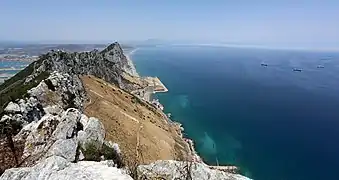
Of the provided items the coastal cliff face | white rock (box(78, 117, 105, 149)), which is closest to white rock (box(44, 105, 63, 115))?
the coastal cliff face

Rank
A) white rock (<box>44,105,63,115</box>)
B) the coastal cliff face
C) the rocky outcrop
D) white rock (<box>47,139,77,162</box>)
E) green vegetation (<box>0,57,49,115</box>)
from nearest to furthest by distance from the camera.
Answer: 1. the rocky outcrop
2. the coastal cliff face
3. white rock (<box>47,139,77,162</box>)
4. white rock (<box>44,105,63,115</box>)
5. green vegetation (<box>0,57,49,115</box>)

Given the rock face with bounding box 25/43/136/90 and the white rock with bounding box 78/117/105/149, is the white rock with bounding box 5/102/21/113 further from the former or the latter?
the rock face with bounding box 25/43/136/90

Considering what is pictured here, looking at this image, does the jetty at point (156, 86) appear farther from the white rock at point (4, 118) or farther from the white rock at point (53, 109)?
the white rock at point (4, 118)

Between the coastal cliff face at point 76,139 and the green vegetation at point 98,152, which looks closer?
the coastal cliff face at point 76,139

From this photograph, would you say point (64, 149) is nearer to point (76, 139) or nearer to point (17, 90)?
point (76, 139)

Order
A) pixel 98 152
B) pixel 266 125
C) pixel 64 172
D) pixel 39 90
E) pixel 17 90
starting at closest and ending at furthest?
pixel 64 172 < pixel 98 152 < pixel 39 90 < pixel 17 90 < pixel 266 125

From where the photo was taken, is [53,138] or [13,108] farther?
[13,108]

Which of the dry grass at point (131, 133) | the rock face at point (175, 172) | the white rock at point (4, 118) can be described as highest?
the rock face at point (175, 172)

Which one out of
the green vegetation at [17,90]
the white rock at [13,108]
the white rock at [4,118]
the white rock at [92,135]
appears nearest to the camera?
the white rock at [92,135]

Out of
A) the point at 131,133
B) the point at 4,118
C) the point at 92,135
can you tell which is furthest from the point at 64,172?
the point at 131,133

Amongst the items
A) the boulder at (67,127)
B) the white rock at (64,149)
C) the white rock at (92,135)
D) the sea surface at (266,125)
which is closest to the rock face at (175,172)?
the white rock at (64,149)
